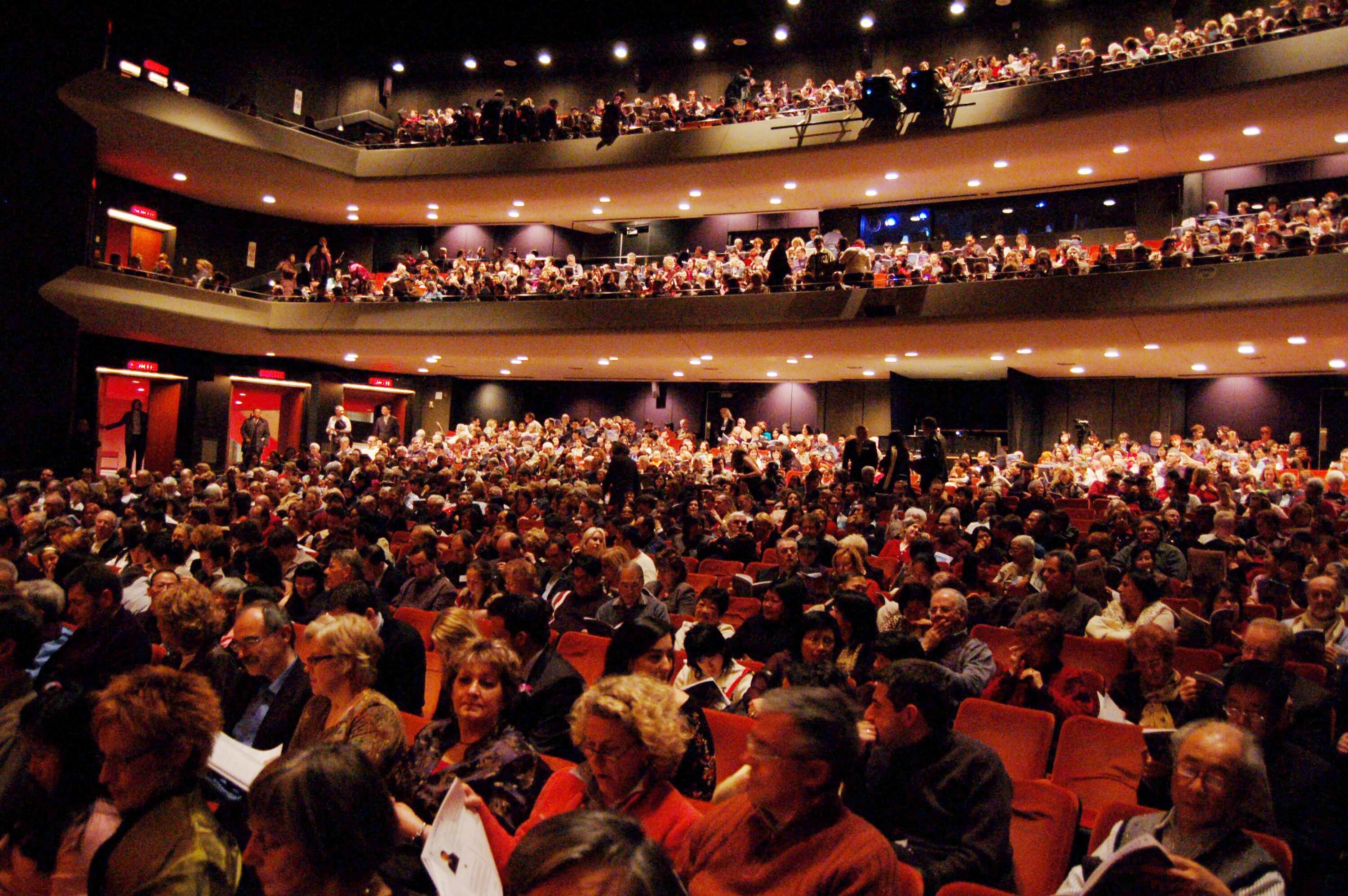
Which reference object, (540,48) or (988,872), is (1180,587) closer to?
(988,872)

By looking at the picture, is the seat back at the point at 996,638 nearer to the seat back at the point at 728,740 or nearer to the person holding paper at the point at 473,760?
the seat back at the point at 728,740

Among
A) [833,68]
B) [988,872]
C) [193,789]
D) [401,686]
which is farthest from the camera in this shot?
[833,68]

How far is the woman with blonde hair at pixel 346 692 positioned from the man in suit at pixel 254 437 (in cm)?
1647

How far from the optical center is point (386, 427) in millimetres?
21516

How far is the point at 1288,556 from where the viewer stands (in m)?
6.37

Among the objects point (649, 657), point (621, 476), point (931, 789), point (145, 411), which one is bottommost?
point (931, 789)

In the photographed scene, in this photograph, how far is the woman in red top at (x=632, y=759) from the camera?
2379mm

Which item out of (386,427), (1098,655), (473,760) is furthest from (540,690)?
(386,427)

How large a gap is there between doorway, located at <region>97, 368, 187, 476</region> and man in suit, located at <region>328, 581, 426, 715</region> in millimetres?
17222

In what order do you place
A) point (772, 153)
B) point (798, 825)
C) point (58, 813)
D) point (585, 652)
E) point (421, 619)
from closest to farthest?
point (798, 825) < point (58, 813) < point (585, 652) < point (421, 619) < point (772, 153)

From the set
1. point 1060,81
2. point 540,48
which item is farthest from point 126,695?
point 540,48

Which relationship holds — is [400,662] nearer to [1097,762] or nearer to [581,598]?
[581,598]

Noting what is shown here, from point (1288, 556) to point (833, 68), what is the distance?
16606mm

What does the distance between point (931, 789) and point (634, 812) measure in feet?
2.95
